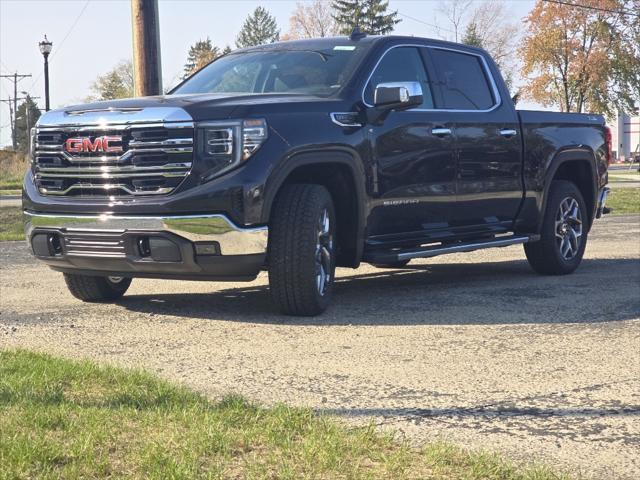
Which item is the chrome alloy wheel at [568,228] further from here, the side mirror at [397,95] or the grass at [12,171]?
the grass at [12,171]

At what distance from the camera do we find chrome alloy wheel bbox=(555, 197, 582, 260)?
29.6ft

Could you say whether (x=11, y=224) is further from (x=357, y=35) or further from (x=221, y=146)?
(x=221, y=146)

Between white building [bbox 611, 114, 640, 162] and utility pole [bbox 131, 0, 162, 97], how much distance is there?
279 feet

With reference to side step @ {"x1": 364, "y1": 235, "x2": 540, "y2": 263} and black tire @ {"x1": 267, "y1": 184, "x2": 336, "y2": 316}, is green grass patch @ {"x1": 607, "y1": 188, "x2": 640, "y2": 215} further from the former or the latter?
black tire @ {"x1": 267, "y1": 184, "x2": 336, "y2": 316}

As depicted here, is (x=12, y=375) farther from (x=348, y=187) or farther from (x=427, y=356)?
(x=348, y=187)

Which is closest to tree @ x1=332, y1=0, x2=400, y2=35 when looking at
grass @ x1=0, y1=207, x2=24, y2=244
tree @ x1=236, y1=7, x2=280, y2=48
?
tree @ x1=236, y1=7, x2=280, y2=48

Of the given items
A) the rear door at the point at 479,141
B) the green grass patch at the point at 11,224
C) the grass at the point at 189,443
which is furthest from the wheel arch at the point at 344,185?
the green grass patch at the point at 11,224

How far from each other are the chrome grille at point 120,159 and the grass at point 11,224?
669 cm

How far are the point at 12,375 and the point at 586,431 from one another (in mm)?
2567

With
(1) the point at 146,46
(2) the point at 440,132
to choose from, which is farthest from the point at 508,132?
(1) the point at 146,46

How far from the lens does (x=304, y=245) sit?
6.19 meters

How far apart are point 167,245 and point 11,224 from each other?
10.3 m

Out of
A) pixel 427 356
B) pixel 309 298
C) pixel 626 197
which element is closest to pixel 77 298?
pixel 309 298

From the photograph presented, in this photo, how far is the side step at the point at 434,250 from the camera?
22.8 ft
